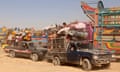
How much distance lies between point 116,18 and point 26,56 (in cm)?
765

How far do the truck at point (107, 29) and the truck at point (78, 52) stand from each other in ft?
2.19

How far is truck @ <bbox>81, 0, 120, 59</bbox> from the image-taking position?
17.7 meters

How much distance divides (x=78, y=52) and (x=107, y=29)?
3442mm

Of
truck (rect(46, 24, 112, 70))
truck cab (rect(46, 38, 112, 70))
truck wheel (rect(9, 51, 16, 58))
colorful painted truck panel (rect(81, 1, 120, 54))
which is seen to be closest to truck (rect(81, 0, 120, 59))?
colorful painted truck panel (rect(81, 1, 120, 54))

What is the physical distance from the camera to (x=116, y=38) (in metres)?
17.7

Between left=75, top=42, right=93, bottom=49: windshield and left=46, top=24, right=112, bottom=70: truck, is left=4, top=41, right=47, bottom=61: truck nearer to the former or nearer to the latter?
left=46, top=24, right=112, bottom=70: truck

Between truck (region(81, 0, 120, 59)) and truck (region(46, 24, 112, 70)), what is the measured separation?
0.67 m

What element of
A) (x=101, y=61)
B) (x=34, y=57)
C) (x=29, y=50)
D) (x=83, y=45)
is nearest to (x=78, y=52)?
(x=83, y=45)

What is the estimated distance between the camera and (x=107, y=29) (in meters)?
18.1

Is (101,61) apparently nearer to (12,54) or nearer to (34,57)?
(34,57)

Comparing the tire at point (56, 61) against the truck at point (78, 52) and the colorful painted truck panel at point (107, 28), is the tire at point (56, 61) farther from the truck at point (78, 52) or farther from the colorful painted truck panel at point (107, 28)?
the colorful painted truck panel at point (107, 28)

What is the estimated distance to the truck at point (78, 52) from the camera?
1488cm

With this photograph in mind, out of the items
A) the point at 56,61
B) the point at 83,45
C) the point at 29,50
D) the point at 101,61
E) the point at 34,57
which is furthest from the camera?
the point at 29,50

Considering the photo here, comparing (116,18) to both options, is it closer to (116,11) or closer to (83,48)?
(116,11)
